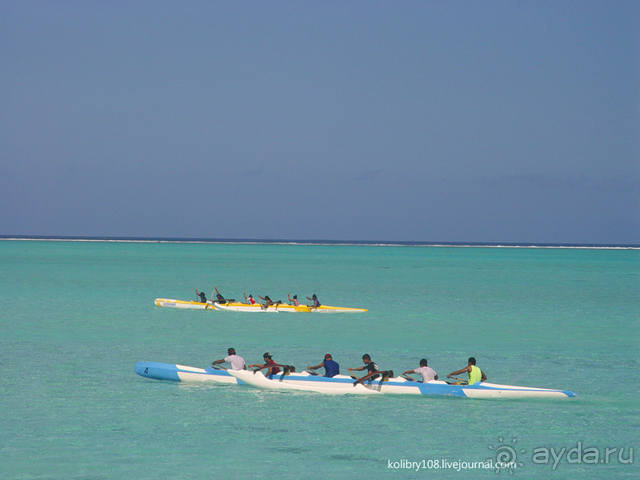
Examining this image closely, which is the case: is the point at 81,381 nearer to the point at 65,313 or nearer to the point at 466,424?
the point at 466,424

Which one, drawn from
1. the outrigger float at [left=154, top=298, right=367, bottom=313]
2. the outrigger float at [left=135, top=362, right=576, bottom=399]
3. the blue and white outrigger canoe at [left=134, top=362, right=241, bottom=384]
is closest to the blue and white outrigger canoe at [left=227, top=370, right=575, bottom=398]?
the outrigger float at [left=135, top=362, right=576, bottom=399]

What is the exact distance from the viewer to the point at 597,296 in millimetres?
65500

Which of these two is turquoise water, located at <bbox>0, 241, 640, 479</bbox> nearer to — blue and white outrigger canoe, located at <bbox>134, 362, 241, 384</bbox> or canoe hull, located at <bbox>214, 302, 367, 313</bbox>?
blue and white outrigger canoe, located at <bbox>134, 362, 241, 384</bbox>

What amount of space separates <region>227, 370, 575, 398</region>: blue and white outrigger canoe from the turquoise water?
0.32 m

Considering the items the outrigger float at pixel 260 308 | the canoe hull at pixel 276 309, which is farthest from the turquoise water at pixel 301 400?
the canoe hull at pixel 276 309

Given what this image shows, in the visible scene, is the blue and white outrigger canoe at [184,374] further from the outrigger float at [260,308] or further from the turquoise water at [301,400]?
the outrigger float at [260,308]

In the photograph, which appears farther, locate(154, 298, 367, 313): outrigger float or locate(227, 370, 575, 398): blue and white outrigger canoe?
locate(154, 298, 367, 313): outrigger float

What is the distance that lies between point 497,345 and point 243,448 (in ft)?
63.9

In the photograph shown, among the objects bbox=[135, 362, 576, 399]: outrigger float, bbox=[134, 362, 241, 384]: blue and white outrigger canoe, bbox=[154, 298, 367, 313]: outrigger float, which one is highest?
bbox=[135, 362, 576, 399]: outrigger float

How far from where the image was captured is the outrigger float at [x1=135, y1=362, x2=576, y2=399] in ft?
80.4

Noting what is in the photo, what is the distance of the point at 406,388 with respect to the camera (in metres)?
24.7

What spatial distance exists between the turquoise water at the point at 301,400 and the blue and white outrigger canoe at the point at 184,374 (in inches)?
15.2

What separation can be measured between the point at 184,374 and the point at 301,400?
14.5 ft

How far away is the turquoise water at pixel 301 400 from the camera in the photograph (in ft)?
60.3
